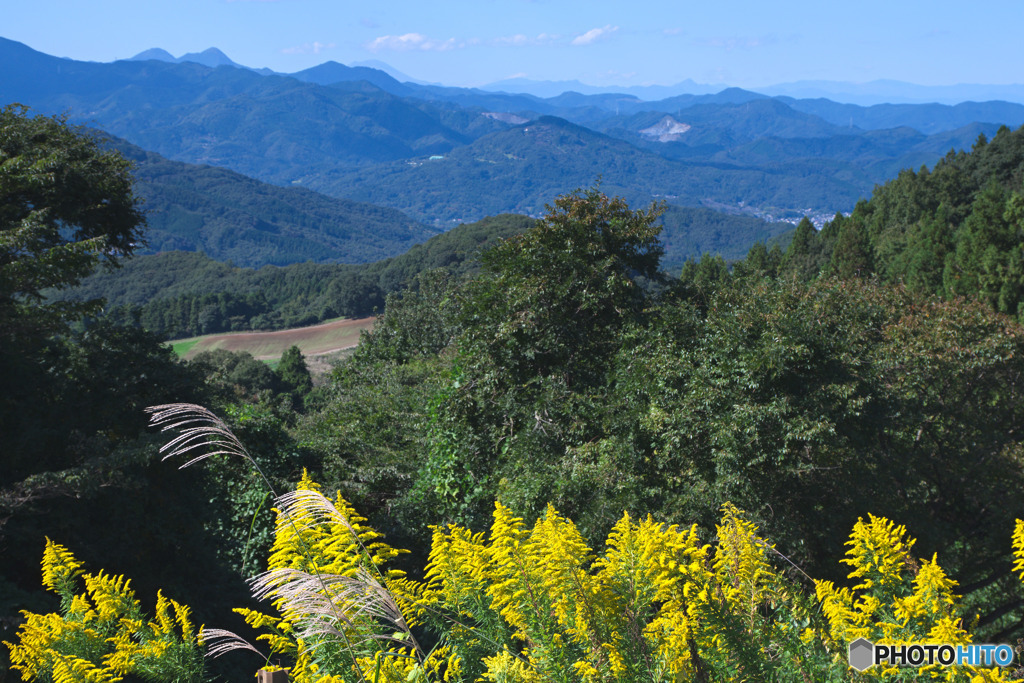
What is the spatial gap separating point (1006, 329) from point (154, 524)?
15.3 m

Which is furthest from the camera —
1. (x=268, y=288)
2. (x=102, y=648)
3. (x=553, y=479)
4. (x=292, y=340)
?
(x=268, y=288)

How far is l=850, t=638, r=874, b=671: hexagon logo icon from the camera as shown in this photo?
3.23 metres

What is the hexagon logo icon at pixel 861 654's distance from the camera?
3.23 m

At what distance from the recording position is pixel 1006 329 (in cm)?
1288

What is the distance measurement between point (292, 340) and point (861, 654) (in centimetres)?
8351

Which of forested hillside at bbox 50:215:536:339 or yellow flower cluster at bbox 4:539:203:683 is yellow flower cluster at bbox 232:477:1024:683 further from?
forested hillside at bbox 50:215:536:339

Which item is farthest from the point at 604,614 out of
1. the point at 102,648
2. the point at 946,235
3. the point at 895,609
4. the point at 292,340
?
the point at 292,340

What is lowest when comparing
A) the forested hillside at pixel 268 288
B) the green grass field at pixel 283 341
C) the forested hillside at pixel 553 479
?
the green grass field at pixel 283 341

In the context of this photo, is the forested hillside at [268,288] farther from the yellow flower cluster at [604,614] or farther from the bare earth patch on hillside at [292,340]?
the yellow flower cluster at [604,614]

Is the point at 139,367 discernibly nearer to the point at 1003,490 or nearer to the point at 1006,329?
the point at 1003,490

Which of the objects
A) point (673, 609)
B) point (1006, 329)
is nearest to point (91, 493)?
point (673, 609)

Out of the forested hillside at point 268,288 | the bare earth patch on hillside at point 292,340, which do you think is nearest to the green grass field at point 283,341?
the bare earth patch on hillside at point 292,340

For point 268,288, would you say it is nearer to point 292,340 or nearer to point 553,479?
point 292,340

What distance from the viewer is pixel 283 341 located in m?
81.6
